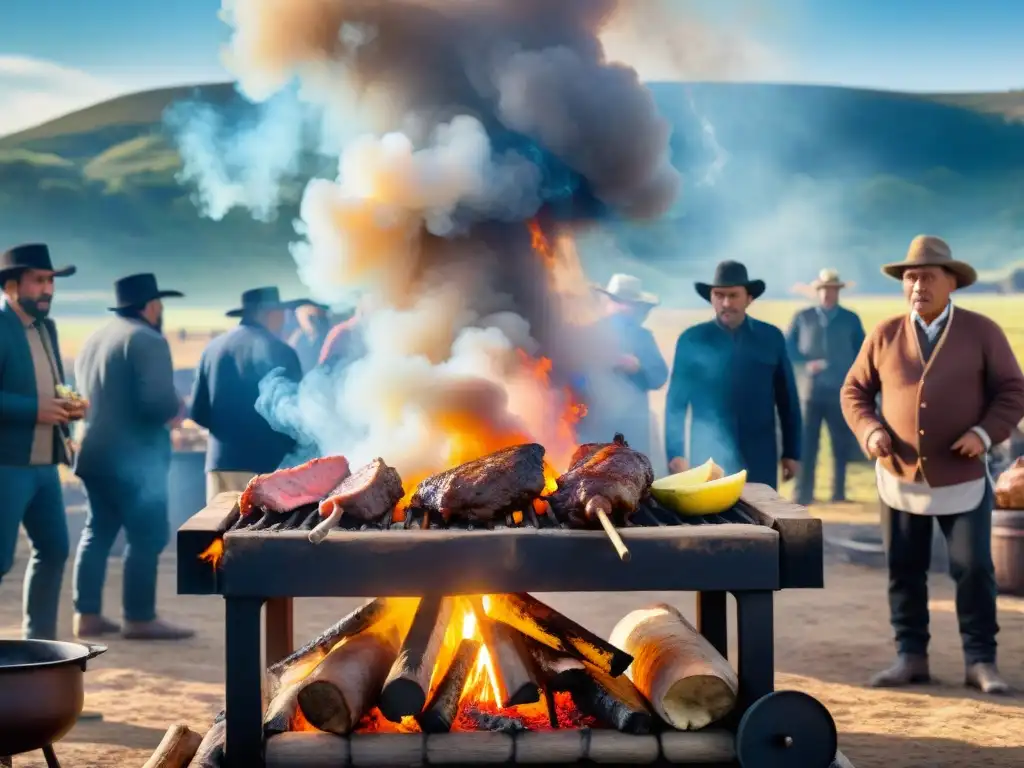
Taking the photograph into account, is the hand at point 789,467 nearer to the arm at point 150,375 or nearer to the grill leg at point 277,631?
the grill leg at point 277,631

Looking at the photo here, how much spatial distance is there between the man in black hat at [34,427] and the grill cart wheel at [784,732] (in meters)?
3.45

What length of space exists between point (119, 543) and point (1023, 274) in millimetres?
13554

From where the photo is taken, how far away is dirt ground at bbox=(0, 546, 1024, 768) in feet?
15.5

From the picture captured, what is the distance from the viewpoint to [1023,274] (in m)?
17.7

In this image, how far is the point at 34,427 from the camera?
223 inches

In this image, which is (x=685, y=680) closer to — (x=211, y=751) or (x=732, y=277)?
(x=211, y=751)

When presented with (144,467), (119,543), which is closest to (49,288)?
(144,467)

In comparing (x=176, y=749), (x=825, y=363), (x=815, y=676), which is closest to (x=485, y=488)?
(x=176, y=749)

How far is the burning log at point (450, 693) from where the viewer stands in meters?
3.71

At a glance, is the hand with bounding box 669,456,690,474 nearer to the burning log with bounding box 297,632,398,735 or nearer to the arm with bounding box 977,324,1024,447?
the arm with bounding box 977,324,1024,447

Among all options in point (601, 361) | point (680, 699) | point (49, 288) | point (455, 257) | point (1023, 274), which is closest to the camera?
point (680, 699)

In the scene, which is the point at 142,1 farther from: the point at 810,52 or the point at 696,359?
the point at 696,359

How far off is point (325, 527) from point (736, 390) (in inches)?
150

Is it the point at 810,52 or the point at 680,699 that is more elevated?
the point at 810,52
